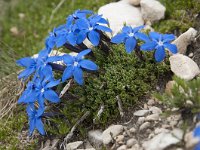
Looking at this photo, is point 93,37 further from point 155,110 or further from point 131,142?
point 131,142

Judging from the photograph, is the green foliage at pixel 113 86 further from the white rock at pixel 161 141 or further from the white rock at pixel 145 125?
the white rock at pixel 161 141

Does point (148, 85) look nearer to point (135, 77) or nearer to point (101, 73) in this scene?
point (135, 77)

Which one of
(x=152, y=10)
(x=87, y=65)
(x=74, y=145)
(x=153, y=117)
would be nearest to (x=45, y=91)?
(x=87, y=65)

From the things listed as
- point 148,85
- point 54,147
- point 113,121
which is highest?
point 148,85

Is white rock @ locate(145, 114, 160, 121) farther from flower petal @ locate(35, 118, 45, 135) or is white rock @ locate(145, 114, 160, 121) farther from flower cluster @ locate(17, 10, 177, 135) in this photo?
flower petal @ locate(35, 118, 45, 135)

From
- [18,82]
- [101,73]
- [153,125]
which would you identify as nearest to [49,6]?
[18,82]

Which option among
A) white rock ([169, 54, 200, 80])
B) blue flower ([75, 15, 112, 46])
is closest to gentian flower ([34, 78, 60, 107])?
blue flower ([75, 15, 112, 46])

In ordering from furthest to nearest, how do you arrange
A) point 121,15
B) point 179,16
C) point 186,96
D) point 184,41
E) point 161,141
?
point 121,15 → point 179,16 → point 184,41 → point 186,96 → point 161,141
